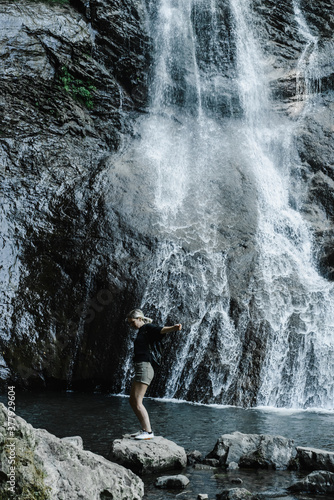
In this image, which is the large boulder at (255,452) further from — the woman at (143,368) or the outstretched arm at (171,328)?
the outstretched arm at (171,328)

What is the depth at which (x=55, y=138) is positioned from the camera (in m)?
16.3

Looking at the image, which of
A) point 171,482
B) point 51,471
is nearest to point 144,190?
point 171,482

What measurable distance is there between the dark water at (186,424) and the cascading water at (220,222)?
3.71ft

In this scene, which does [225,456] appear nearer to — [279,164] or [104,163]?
[104,163]

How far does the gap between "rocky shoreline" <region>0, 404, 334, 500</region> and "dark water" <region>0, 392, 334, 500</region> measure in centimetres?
16

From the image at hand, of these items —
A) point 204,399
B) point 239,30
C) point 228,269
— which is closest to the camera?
point 204,399

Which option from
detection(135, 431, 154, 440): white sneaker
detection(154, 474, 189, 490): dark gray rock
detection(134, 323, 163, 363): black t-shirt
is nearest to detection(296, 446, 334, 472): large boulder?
detection(154, 474, 189, 490): dark gray rock

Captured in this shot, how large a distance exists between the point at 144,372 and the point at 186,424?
2551 mm

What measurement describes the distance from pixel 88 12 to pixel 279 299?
1338 cm

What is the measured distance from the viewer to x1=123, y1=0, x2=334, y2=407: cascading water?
11453mm

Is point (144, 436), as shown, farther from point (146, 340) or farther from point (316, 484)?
point (316, 484)

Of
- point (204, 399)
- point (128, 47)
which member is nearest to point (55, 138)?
point (128, 47)

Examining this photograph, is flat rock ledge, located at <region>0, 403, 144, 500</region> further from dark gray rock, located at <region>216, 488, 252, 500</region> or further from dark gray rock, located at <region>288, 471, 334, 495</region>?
dark gray rock, located at <region>288, 471, 334, 495</region>

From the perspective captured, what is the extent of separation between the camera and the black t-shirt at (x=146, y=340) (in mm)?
6371
